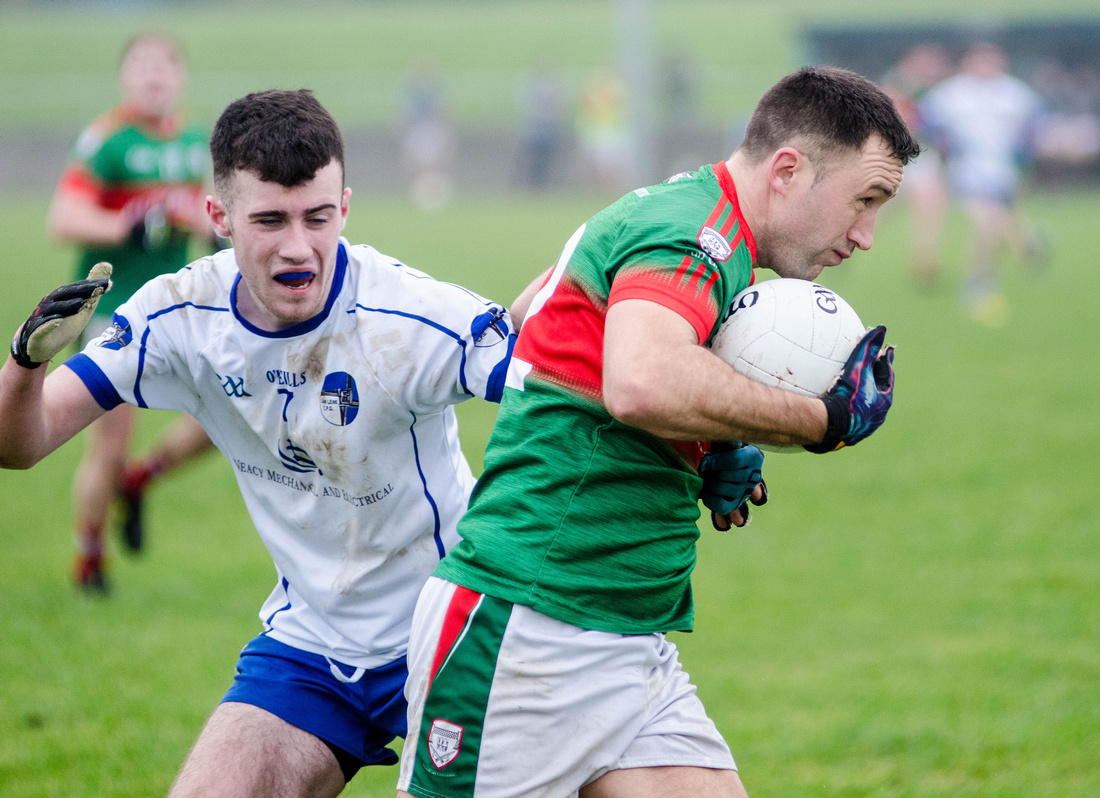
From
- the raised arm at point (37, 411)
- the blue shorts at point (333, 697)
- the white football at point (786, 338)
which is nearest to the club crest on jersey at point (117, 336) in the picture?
the raised arm at point (37, 411)

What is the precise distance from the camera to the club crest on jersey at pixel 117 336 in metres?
3.04

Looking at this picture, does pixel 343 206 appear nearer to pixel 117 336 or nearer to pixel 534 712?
pixel 117 336

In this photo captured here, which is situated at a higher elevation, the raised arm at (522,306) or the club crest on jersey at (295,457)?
the raised arm at (522,306)

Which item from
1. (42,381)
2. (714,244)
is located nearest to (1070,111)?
(714,244)

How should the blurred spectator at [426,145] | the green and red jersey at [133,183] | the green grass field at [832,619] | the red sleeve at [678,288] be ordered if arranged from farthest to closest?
1. the blurred spectator at [426,145]
2. the green and red jersey at [133,183]
3. the green grass field at [832,619]
4. the red sleeve at [678,288]

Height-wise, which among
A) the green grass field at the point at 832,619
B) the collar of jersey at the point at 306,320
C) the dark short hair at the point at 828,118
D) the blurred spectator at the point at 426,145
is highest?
the blurred spectator at the point at 426,145

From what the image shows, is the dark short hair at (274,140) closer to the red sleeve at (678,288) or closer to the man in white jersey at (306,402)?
the man in white jersey at (306,402)

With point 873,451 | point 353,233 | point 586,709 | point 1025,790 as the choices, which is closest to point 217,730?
point 586,709

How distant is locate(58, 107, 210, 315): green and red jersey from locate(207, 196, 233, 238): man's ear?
3575 millimetres

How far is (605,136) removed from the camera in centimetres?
3259

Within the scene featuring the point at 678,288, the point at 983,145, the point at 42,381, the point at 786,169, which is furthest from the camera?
the point at 983,145

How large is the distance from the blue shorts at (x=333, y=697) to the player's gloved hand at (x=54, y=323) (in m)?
0.96

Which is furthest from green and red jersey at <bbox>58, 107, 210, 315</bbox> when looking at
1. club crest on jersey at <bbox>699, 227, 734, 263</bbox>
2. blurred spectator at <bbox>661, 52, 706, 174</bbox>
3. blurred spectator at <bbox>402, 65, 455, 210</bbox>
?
blurred spectator at <bbox>661, 52, 706, 174</bbox>

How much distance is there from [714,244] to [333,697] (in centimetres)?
154
